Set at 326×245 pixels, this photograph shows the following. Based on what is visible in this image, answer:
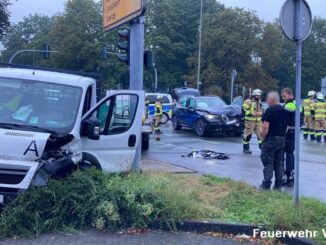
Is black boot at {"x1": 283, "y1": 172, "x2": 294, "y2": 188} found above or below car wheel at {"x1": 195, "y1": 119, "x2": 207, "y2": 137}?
below

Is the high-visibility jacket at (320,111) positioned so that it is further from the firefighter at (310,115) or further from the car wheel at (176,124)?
the car wheel at (176,124)

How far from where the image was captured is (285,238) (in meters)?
6.20

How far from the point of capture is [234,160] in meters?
14.1

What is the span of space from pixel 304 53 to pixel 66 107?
66467mm

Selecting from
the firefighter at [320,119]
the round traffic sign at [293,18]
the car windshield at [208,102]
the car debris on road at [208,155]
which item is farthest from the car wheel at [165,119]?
the round traffic sign at [293,18]

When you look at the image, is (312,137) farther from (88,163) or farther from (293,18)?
(88,163)

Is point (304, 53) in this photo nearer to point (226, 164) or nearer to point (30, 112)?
point (226, 164)

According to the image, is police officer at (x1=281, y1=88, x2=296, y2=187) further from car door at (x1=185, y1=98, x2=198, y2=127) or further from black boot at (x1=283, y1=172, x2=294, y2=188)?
car door at (x1=185, y1=98, x2=198, y2=127)

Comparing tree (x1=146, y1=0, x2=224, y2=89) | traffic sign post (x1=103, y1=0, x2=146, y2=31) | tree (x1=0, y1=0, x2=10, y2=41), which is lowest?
traffic sign post (x1=103, y1=0, x2=146, y2=31)

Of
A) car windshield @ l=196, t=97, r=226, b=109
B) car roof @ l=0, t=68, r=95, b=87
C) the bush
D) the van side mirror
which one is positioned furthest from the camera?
car windshield @ l=196, t=97, r=226, b=109

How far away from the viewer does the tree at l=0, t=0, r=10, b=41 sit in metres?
30.3

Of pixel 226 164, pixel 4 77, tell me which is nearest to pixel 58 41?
pixel 226 164

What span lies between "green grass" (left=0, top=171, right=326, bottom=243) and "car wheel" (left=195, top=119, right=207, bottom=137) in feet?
46.7

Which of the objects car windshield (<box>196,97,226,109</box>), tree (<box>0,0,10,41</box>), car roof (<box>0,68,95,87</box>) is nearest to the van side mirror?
car roof (<box>0,68,95,87</box>)
